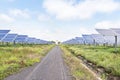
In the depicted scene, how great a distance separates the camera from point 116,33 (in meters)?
51.3

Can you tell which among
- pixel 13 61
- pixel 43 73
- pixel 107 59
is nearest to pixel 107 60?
pixel 107 59

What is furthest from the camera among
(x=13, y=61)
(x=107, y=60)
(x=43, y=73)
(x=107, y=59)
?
(x=13, y=61)

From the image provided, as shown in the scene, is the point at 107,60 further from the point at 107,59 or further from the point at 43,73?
the point at 43,73

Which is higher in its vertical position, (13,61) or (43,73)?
(13,61)

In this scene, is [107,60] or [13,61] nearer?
[107,60]

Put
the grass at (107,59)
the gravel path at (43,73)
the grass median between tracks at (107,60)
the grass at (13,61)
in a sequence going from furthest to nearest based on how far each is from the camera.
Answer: the grass at (13,61) → the grass at (107,59) → the grass median between tracks at (107,60) → the gravel path at (43,73)

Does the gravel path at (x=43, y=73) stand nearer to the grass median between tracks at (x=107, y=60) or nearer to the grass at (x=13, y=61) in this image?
the grass at (x=13, y=61)

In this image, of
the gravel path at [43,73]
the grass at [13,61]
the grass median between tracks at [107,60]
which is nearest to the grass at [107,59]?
the grass median between tracks at [107,60]

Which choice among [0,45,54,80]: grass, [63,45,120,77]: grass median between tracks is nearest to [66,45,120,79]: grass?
[63,45,120,77]: grass median between tracks

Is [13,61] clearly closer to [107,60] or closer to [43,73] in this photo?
[107,60]

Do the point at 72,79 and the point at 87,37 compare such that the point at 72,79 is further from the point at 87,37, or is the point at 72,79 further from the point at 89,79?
the point at 87,37

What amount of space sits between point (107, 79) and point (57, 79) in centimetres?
323

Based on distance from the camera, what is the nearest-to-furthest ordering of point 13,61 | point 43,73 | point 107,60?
1. point 43,73
2. point 107,60
3. point 13,61

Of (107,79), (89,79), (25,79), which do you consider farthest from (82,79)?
(25,79)
